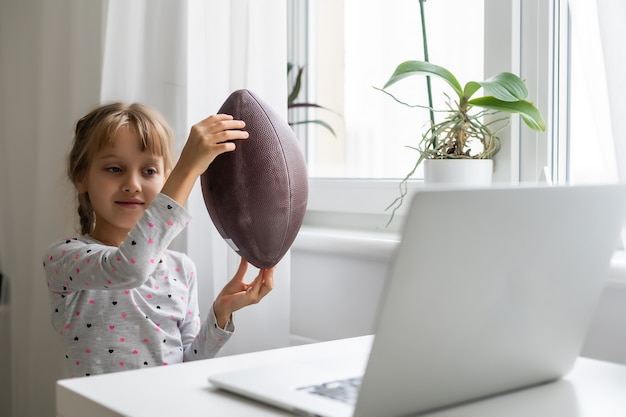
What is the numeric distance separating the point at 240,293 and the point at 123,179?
30 centimetres

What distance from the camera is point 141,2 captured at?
1.77 m

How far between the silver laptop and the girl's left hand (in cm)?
50

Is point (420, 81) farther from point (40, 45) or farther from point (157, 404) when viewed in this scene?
point (157, 404)

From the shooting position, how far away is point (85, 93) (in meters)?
1.94

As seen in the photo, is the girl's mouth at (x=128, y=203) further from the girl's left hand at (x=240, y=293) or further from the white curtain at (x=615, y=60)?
the white curtain at (x=615, y=60)

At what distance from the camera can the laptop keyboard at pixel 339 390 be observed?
75 cm

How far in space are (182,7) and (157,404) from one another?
1.14m

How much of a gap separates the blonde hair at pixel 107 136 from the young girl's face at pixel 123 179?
1 centimetres

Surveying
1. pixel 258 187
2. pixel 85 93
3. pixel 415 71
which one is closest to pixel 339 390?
pixel 258 187

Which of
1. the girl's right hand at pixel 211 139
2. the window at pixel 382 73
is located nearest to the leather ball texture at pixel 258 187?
the girl's right hand at pixel 211 139

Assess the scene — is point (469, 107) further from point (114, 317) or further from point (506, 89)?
point (114, 317)

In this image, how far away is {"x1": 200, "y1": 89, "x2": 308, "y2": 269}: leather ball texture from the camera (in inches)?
43.1

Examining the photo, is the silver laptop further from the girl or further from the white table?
the girl

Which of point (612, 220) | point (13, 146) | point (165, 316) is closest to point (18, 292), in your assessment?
point (13, 146)
